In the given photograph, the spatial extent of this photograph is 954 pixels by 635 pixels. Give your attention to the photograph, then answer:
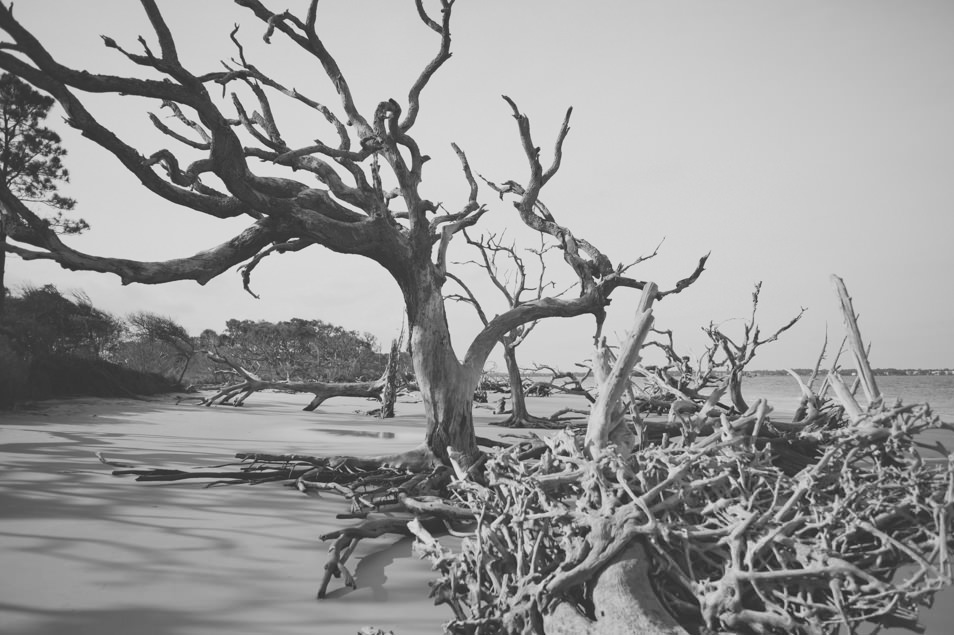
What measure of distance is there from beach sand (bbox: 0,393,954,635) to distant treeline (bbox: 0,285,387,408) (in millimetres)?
6767

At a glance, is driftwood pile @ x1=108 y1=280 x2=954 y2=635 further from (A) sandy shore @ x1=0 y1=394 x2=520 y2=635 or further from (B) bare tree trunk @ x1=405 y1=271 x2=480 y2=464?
(B) bare tree trunk @ x1=405 y1=271 x2=480 y2=464

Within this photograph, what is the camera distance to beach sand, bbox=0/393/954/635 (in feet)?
7.73

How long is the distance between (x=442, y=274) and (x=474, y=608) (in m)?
3.92

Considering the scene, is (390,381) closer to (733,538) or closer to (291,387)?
(291,387)

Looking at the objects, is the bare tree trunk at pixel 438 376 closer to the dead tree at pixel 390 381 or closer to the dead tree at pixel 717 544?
the dead tree at pixel 717 544

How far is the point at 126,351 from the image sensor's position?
27.6 meters

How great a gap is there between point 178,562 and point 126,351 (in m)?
30.1

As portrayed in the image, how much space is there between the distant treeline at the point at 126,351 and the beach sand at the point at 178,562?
266 inches

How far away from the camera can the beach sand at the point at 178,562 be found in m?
2.36

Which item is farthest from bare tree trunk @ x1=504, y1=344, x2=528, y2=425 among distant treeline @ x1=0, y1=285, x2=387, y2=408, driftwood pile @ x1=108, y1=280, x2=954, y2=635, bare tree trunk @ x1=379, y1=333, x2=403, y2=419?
driftwood pile @ x1=108, y1=280, x2=954, y2=635

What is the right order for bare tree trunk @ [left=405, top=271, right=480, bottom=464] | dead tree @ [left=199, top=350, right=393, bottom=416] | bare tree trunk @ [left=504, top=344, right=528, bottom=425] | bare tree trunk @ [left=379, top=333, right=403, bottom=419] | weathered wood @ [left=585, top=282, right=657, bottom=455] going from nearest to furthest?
weathered wood @ [left=585, top=282, right=657, bottom=455], bare tree trunk @ [left=405, top=271, right=480, bottom=464], dead tree @ [left=199, top=350, right=393, bottom=416], bare tree trunk @ [left=504, top=344, right=528, bottom=425], bare tree trunk @ [left=379, top=333, right=403, bottom=419]

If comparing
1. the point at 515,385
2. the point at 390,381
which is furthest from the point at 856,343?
the point at 390,381

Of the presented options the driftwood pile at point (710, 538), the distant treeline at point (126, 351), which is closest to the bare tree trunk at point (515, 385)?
the distant treeline at point (126, 351)

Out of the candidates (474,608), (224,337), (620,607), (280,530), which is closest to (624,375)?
(620,607)
